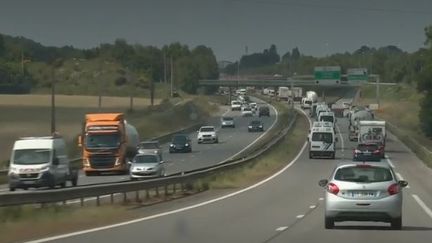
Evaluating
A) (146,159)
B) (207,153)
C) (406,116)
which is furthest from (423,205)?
(406,116)

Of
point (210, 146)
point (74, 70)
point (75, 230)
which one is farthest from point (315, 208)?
point (74, 70)

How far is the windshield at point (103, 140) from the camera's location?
2050 inches

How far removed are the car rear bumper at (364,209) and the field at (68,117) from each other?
5227 centimetres

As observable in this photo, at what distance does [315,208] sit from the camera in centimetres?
3162

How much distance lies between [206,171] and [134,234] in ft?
76.9

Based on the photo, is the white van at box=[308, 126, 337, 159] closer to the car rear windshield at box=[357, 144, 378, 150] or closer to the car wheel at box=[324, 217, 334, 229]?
the car rear windshield at box=[357, 144, 378, 150]

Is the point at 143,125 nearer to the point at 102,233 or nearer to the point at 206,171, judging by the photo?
the point at 206,171

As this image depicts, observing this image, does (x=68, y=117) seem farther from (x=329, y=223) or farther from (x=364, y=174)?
(x=364, y=174)

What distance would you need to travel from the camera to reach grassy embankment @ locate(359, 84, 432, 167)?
8229 cm

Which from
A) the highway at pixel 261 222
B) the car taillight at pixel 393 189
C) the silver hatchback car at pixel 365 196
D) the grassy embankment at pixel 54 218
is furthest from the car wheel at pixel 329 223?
the grassy embankment at pixel 54 218

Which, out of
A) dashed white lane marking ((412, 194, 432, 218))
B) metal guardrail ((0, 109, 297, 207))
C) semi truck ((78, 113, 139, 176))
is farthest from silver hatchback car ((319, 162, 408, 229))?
semi truck ((78, 113, 139, 176))

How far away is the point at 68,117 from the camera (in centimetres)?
12238

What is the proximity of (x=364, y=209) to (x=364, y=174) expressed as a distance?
3.00ft

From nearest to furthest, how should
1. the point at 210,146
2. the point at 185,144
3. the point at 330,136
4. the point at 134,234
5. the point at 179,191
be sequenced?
the point at 134,234 → the point at 179,191 → the point at 330,136 → the point at 185,144 → the point at 210,146
